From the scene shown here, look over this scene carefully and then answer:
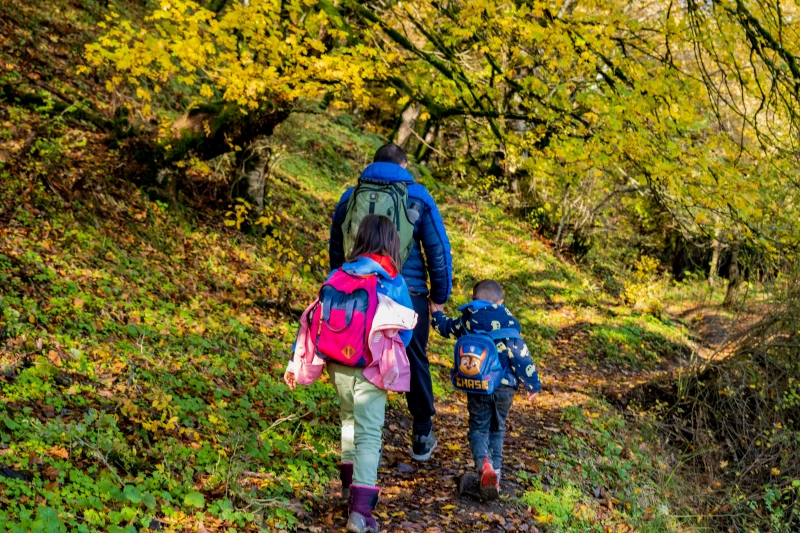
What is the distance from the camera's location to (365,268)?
12.1 feet

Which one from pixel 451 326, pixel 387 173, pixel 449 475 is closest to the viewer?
pixel 387 173

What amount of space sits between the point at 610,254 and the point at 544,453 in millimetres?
16457

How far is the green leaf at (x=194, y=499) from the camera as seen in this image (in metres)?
3.36

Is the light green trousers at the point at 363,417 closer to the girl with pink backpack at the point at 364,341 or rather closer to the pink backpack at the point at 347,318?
the girl with pink backpack at the point at 364,341

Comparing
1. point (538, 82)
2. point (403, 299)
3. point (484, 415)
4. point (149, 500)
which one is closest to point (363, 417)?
point (403, 299)

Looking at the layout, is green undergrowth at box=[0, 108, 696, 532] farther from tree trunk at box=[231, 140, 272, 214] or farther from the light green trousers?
the light green trousers

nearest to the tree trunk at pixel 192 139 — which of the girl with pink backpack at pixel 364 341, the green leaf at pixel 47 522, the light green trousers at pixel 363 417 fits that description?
the girl with pink backpack at pixel 364 341

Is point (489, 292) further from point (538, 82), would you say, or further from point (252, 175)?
point (252, 175)

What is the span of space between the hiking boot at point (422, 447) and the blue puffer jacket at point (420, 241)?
1233 millimetres

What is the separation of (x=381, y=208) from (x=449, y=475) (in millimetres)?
→ 2347

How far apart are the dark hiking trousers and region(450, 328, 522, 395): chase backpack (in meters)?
0.27

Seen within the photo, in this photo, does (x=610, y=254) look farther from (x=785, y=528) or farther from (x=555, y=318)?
(x=785, y=528)

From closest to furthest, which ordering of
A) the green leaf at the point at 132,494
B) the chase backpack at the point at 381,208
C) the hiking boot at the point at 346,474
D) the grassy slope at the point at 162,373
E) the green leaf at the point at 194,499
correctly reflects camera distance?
the green leaf at the point at 132,494 → the green leaf at the point at 194,499 → the grassy slope at the point at 162,373 → the hiking boot at the point at 346,474 → the chase backpack at the point at 381,208

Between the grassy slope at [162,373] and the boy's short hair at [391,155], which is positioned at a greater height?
the boy's short hair at [391,155]
